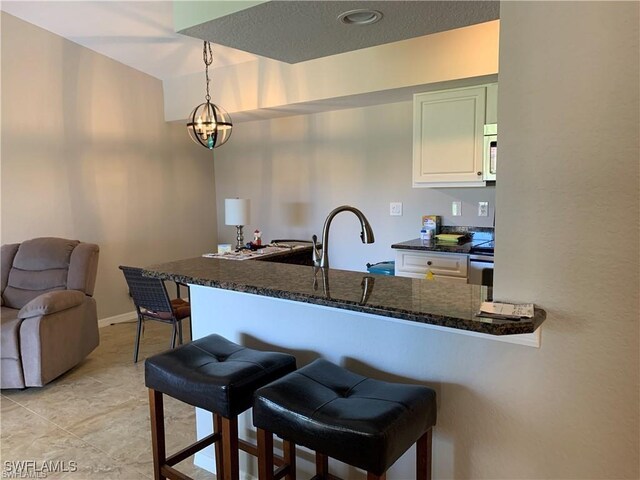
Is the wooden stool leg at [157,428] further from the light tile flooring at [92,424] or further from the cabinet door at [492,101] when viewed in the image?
the cabinet door at [492,101]

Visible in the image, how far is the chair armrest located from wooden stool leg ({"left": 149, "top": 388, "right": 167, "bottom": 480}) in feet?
6.00

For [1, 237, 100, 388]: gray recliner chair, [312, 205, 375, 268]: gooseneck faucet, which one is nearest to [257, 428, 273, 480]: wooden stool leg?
[312, 205, 375, 268]: gooseneck faucet

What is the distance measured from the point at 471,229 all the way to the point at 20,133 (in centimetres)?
396

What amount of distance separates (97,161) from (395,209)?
2951 millimetres

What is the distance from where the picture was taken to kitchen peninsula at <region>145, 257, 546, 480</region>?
134 cm

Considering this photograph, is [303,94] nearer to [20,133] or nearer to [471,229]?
[471,229]

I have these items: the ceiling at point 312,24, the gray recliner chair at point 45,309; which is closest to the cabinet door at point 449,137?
the ceiling at point 312,24

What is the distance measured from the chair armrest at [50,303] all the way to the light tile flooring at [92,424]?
55 cm

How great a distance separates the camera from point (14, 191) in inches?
Answer: 156

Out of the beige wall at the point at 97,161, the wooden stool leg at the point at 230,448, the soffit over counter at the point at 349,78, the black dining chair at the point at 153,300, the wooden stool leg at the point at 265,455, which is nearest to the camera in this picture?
the wooden stool leg at the point at 265,455

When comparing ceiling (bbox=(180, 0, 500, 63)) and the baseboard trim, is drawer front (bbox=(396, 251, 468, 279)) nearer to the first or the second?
ceiling (bbox=(180, 0, 500, 63))

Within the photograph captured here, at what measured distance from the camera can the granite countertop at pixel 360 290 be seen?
1.23 metres
